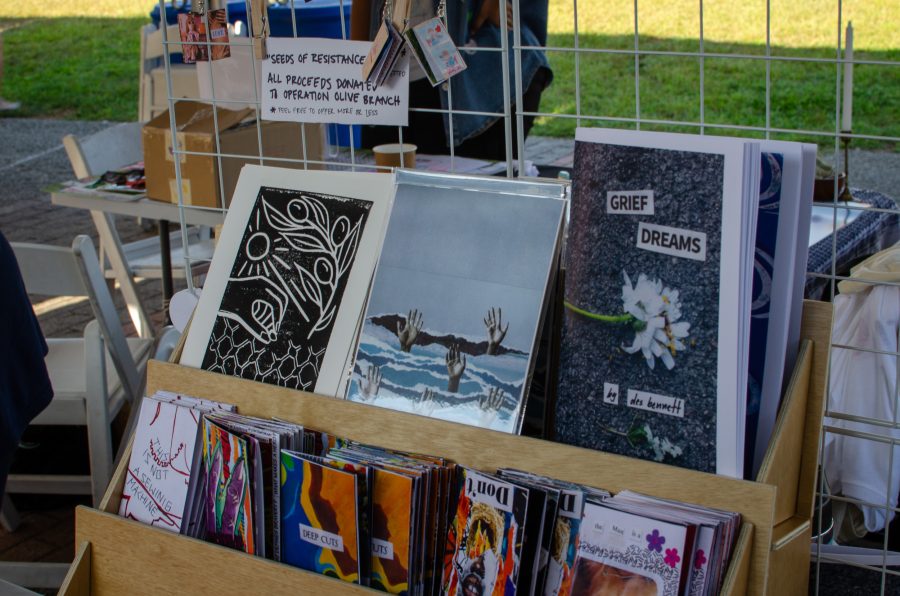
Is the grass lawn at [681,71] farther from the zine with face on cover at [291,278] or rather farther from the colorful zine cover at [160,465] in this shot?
the colorful zine cover at [160,465]

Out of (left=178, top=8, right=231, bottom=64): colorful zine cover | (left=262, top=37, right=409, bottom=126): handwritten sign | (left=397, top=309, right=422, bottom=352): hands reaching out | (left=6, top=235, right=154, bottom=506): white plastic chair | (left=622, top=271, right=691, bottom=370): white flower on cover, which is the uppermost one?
(left=178, top=8, right=231, bottom=64): colorful zine cover

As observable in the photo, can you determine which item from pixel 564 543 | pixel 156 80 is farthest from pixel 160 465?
pixel 156 80

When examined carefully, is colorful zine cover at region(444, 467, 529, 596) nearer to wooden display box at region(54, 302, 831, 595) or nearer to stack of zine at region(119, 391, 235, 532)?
wooden display box at region(54, 302, 831, 595)

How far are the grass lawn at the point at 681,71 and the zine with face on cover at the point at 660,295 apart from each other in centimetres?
506

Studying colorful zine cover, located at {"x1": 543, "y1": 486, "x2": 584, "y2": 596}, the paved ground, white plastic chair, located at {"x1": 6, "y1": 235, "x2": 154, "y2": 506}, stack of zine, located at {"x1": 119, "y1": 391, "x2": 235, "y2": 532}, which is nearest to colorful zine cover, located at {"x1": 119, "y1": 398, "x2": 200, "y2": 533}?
stack of zine, located at {"x1": 119, "y1": 391, "x2": 235, "y2": 532}

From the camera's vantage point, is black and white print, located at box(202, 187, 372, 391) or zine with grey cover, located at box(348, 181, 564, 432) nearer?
zine with grey cover, located at box(348, 181, 564, 432)

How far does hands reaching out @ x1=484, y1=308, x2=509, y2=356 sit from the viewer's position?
3.89 ft

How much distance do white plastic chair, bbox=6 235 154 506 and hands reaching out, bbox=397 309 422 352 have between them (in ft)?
3.45

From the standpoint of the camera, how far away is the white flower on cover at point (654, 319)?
1.05 meters

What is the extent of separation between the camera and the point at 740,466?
3.37 feet

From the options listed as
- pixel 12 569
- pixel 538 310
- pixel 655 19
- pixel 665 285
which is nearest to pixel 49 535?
pixel 12 569

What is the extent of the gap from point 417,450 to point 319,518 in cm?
15

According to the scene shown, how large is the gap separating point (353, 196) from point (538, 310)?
0.35 meters

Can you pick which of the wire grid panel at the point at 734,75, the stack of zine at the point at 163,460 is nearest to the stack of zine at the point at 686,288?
the stack of zine at the point at 163,460
